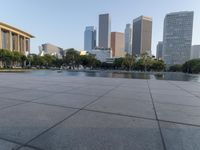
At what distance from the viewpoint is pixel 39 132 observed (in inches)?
112

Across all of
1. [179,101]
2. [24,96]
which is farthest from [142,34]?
[24,96]

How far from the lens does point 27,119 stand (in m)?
3.48

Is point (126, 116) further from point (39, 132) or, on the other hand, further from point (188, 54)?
point (188, 54)

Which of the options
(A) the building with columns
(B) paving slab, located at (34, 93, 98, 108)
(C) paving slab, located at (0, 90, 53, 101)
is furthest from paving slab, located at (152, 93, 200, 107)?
(A) the building with columns

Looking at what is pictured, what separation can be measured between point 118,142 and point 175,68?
132m

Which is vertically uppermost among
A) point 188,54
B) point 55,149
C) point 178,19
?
point 178,19

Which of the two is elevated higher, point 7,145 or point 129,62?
point 129,62

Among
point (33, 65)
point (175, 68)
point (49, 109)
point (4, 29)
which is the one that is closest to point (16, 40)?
point (4, 29)

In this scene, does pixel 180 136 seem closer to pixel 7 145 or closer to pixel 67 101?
pixel 7 145

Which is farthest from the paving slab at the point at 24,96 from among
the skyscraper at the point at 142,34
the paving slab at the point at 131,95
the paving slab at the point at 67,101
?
the skyscraper at the point at 142,34

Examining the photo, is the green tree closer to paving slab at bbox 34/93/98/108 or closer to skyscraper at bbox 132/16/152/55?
paving slab at bbox 34/93/98/108

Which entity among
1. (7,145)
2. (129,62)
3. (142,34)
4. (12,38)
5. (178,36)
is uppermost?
(142,34)

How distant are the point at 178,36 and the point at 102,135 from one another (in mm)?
156962

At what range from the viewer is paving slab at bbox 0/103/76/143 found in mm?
2745
